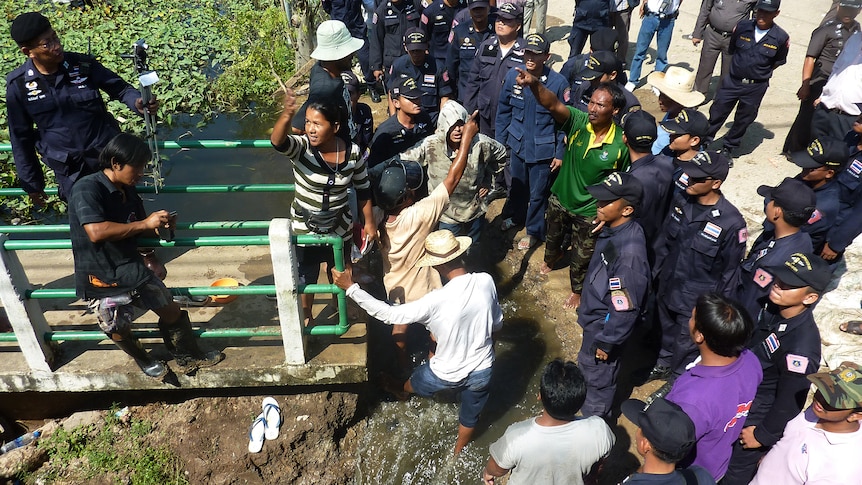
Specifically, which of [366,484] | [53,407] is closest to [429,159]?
[366,484]

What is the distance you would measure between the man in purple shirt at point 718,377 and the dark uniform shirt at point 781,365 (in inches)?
12.2

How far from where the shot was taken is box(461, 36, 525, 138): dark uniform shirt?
621 centimetres

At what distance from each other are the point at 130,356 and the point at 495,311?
2.72 metres

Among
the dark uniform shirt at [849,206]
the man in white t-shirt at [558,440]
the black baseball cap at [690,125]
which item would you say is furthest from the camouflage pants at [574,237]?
the man in white t-shirt at [558,440]

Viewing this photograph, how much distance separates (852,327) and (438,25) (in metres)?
6.15

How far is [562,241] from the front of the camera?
236 inches

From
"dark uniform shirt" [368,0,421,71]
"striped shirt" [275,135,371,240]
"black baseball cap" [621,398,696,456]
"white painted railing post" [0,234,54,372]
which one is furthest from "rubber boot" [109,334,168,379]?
"dark uniform shirt" [368,0,421,71]

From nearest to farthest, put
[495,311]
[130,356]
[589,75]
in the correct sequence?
[495,311]
[130,356]
[589,75]

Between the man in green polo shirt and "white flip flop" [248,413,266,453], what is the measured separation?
2993 millimetres

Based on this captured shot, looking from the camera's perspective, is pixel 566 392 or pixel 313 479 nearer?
pixel 566 392

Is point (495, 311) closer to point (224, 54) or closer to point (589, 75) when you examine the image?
point (589, 75)

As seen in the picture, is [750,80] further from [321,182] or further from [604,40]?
[321,182]

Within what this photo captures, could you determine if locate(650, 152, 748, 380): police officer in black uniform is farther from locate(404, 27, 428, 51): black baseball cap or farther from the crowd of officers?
locate(404, 27, 428, 51): black baseball cap

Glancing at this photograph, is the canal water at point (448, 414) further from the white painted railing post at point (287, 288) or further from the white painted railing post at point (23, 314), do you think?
the white painted railing post at point (23, 314)
